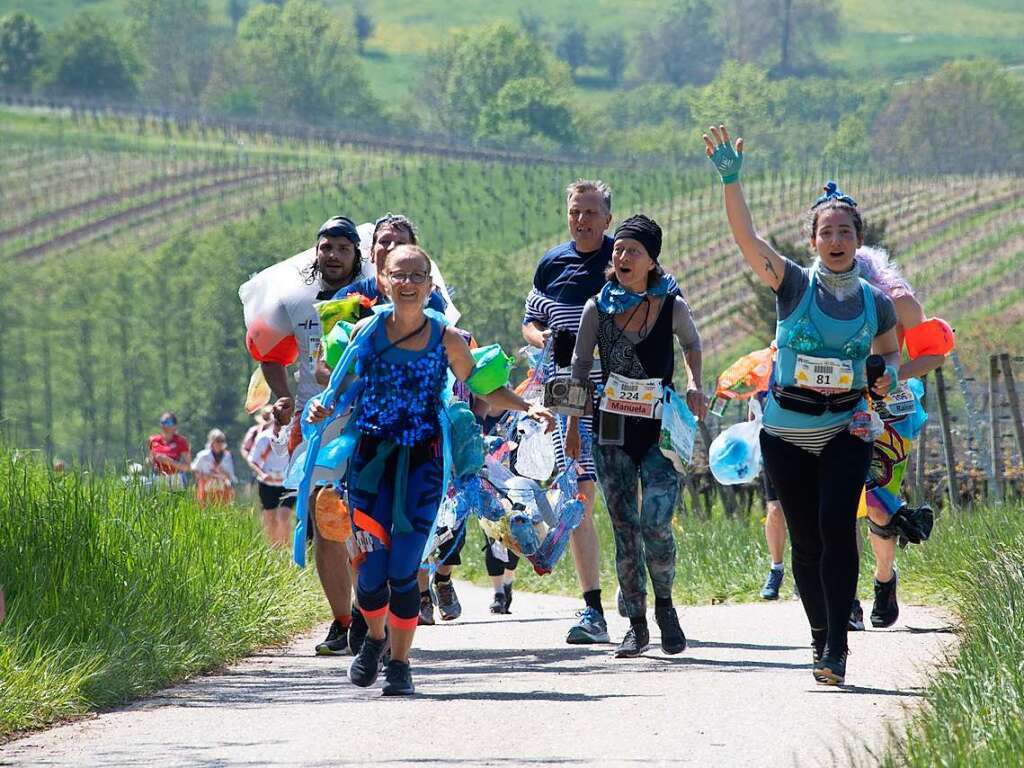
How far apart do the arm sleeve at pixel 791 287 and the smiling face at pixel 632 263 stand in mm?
1120

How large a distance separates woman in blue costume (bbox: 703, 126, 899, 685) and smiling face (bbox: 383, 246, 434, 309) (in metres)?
1.16

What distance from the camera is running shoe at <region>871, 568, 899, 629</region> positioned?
10008 millimetres

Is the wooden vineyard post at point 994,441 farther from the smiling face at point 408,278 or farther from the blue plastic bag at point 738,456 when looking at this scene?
the smiling face at point 408,278

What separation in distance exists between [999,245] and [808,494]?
87698mm

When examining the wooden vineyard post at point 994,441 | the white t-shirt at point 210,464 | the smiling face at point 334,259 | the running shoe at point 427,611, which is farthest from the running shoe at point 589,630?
the white t-shirt at point 210,464

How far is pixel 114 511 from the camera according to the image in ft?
32.5

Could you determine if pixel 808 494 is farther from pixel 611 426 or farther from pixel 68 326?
pixel 68 326

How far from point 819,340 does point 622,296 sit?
133 cm

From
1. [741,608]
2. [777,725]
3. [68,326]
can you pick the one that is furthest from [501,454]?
[68,326]

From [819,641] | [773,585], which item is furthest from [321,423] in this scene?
[773,585]

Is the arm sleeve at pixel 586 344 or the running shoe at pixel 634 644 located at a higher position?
the arm sleeve at pixel 586 344

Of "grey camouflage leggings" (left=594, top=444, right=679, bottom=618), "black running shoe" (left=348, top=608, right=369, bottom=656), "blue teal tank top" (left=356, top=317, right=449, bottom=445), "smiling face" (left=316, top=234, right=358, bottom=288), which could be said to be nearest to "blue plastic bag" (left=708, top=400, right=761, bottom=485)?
"grey camouflage leggings" (left=594, top=444, right=679, bottom=618)

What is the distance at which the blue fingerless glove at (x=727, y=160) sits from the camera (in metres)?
7.99

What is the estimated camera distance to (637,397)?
8.97m
